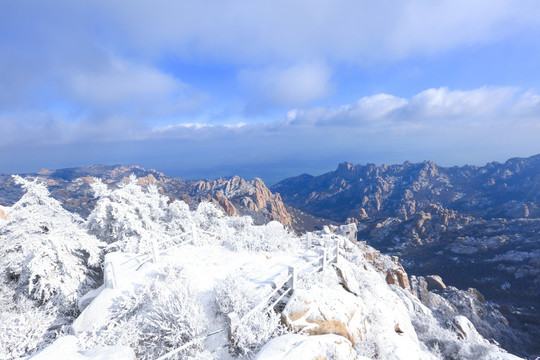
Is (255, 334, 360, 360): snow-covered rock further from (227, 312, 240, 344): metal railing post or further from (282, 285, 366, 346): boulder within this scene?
(227, 312, 240, 344): metal railing post

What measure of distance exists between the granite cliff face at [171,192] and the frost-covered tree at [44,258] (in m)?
13.7

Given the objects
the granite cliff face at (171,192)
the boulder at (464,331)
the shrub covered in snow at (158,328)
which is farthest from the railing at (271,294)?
the granite cliff face at (171,192)

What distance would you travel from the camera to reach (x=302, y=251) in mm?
15078

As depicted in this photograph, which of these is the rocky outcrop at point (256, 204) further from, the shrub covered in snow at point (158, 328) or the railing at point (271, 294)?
the shrub covered in snow at point (158, 328)

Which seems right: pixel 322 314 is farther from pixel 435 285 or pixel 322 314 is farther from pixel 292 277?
pixel 435 285

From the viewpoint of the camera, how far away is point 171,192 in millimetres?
132375

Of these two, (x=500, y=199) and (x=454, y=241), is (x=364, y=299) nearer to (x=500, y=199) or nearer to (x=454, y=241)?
(x=454, y=241)

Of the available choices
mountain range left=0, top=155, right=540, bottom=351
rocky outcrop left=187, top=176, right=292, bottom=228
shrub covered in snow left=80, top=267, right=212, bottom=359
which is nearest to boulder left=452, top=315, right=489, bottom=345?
shrub covered in snow left=80, top=267, right=212, bottom=359

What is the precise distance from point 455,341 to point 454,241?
9782 cm

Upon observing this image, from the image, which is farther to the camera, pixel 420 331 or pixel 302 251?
pixel 420 331

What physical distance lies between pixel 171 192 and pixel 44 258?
130991 mm

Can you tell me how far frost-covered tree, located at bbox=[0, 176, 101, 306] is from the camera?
10.5 metres

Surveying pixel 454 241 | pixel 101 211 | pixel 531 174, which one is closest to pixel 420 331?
pixel 101 211

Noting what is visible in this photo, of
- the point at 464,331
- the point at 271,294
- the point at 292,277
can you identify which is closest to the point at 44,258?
the point at 271,294
